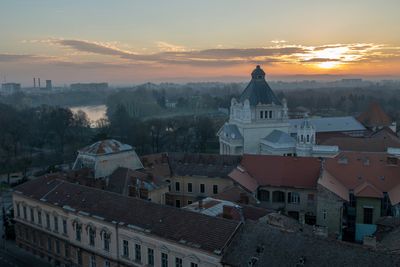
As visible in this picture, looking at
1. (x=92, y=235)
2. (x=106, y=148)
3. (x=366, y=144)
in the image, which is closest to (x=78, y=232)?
(x=92, y=235)

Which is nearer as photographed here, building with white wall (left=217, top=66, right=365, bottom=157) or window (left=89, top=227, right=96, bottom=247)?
window (left=89, top=227, right=96, bottom=247)

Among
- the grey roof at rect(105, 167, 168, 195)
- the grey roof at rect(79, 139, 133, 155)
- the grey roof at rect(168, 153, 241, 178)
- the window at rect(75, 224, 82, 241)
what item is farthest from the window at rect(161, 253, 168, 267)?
the grey roof at rect(168, 153, 241, 178)

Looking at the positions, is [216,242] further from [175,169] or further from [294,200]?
[175,169]

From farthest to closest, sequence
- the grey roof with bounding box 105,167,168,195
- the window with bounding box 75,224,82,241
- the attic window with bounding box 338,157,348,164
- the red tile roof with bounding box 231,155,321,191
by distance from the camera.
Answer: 1. the red tile roof with bounding box 231,155,321,191
2. the attic window with bounding box 338,157,348,164
3. the grey roof with bounding box 105,167,168,195
4. the window with bounding box 75,224,82,241

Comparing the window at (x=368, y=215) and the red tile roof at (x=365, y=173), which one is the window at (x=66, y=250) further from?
the window at (x=368, y=215)

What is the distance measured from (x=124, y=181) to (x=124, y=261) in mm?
11330

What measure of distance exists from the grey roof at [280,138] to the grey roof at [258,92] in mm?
5048

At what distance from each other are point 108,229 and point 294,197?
20485 mm

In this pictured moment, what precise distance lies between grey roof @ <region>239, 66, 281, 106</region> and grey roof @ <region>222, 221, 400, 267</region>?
33833mm

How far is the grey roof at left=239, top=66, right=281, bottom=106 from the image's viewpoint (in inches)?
2301

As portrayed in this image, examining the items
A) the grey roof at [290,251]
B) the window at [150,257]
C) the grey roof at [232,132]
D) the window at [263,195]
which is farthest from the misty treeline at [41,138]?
the grey roof at [290,251]

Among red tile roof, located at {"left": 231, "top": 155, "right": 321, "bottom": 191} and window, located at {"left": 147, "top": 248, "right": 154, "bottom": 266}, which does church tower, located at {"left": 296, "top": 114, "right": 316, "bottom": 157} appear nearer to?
red tile roof, located at {"left": 231, "top": 155, "right": 321, "bottom": 191}

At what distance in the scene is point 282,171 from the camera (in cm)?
4456

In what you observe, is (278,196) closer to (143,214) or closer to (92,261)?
(143,214)
